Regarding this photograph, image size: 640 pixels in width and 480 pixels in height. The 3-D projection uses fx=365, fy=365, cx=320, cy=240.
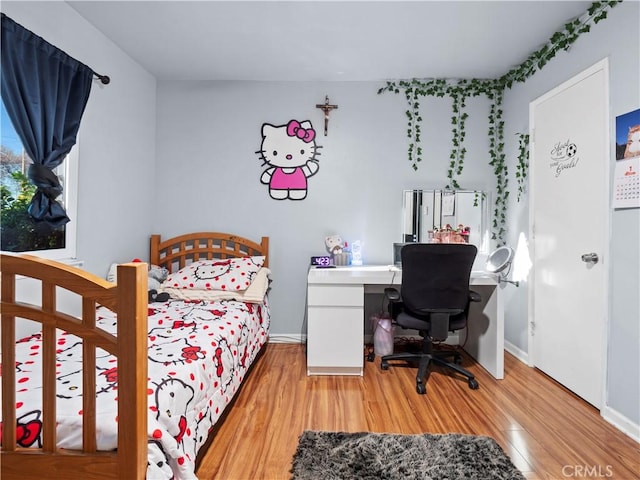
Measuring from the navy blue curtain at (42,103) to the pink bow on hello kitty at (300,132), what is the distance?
5.49 feet

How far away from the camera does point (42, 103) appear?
2.04 metres

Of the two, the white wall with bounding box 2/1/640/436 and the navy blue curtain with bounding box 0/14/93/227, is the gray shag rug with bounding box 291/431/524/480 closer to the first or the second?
the white wall with bounding box 2/1/640/436

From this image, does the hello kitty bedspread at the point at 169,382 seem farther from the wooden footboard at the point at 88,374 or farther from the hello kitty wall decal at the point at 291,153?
the hello kitty wall decal at the point at 291,153

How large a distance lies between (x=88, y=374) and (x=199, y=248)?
93.5 inches

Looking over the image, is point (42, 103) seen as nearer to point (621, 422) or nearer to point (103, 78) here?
point (103, 78)

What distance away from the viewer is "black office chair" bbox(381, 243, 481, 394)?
2.44 meters

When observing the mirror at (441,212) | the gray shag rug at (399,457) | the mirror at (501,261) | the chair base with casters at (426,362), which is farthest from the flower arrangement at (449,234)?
the gray shag rug at (399,457)

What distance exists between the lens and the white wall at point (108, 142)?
2.28 meters

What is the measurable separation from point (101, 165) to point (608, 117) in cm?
336

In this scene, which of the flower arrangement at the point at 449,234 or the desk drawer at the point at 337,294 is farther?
the flower arrangement at the point at 449,234

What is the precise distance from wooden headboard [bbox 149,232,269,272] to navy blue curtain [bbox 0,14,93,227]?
124 cm

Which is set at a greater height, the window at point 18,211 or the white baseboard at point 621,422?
the window at point 18,211

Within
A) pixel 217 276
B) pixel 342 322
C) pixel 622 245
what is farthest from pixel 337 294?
pixel 622 245

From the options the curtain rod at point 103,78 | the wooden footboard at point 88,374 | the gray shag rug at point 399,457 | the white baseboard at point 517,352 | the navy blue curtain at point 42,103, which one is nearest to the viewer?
the wooden footboard at point 88,374
